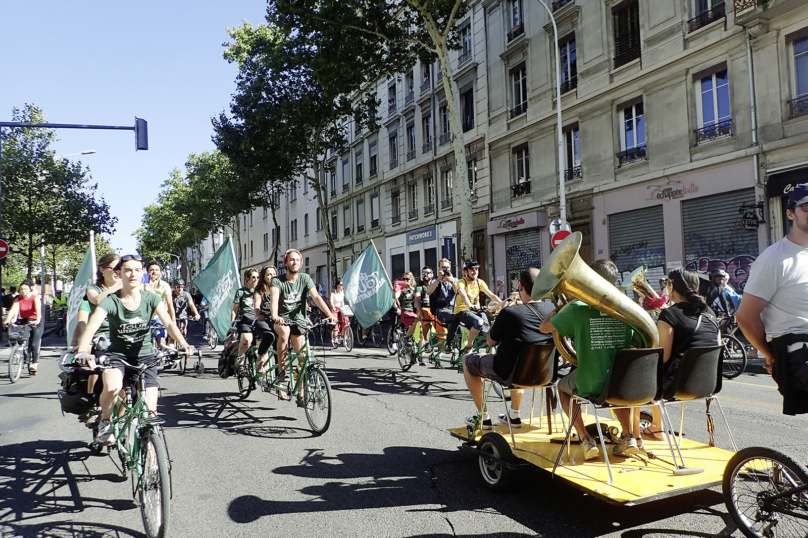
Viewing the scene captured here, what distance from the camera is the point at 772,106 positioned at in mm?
14211

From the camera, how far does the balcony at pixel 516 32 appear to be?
74.6 feet

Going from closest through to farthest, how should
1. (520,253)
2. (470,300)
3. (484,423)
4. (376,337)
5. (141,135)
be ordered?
(484,423)
(470,300)
(141,135)
(376,337)
(520,253)

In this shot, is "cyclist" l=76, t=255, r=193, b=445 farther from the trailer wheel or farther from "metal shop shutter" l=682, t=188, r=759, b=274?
"metal shop shutter" l=682, t=188, r=759, b=274

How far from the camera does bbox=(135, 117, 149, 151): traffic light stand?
583 inches

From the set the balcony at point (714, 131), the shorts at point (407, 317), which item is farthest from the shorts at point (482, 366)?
the balcony at point (714, 131)

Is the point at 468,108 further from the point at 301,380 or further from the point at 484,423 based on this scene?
the point at 484,423

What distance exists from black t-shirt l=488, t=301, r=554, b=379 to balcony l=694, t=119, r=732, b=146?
1322cm

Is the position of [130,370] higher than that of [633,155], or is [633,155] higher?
[633,155]

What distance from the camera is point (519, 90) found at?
77.1 feet

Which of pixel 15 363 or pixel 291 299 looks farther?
pixel 15 363

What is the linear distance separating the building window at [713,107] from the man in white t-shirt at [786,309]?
1395cm

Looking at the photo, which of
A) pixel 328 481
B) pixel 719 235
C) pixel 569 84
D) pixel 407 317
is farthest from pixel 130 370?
pixel 569 84

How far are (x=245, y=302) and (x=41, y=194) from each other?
26.6 meters

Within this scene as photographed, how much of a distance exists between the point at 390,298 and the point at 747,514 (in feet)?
27.7
